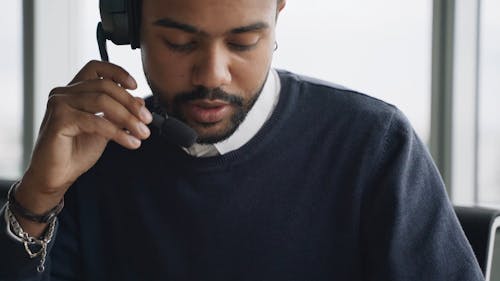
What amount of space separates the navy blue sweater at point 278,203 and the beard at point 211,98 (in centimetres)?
5

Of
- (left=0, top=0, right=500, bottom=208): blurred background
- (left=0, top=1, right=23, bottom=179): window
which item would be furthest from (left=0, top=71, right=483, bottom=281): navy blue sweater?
(left=0, top=1, right=23, bottom=179): window

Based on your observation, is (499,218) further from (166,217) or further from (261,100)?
(166,217)

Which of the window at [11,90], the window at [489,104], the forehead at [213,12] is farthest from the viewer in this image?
the window at [11,90]

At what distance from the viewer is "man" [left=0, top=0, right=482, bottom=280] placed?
3.34ft

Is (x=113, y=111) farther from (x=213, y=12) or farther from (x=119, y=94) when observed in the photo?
(x=213, y=12)

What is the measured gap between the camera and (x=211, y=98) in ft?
3.41

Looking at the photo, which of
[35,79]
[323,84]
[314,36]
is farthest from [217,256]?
[35,79]

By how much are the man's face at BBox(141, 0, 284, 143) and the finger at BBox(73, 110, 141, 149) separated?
3.6 inches

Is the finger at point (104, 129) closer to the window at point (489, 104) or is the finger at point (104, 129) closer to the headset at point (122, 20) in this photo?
the headset at point (122, 20)

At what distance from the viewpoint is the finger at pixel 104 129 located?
40.8 inches

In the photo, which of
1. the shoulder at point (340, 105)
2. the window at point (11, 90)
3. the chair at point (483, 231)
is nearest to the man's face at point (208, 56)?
the shoulder at point (340, 105)

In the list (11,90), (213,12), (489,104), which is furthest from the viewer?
(11,90)

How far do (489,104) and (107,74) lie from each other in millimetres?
1211

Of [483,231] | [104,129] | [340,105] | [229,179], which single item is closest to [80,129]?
[104,129]
